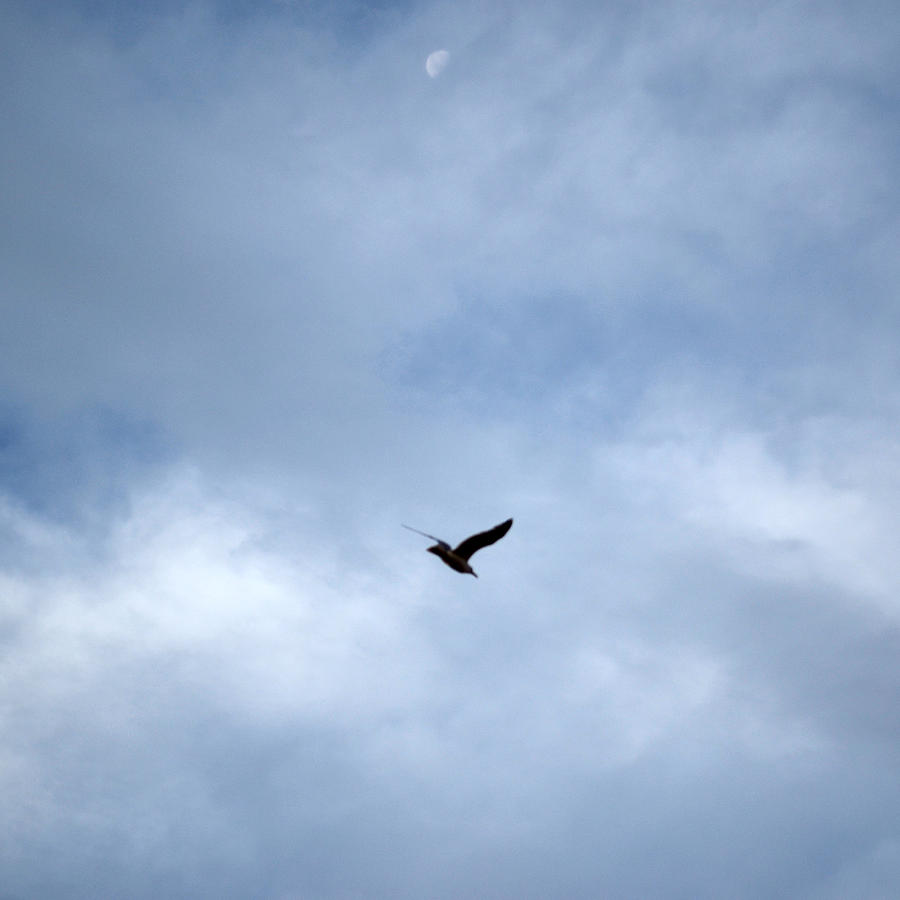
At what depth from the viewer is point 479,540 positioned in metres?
56.1

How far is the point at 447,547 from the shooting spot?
183ft

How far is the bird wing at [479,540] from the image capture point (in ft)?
182

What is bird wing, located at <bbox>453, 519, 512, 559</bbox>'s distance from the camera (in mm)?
55531
